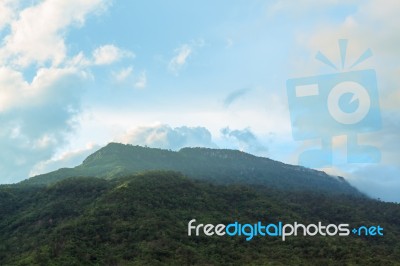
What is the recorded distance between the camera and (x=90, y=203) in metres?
77.0

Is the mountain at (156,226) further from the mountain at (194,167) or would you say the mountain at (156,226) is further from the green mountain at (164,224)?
the mountain at (194,167)

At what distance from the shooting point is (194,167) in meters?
176

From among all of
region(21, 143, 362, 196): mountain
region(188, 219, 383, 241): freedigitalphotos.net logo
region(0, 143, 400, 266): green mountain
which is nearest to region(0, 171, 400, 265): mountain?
region(0, 143, 400, 266): green mountain

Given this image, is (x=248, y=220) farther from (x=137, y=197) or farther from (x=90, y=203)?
(x=90, y=203)

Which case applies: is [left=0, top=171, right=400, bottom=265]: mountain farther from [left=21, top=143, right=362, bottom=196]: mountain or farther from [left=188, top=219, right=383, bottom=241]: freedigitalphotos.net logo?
[left=21, top=143, right=362, bottom=196]: mountain

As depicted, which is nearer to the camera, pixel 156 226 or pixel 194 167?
pixel 156 226

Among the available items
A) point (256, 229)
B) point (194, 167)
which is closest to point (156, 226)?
point (256, 229)

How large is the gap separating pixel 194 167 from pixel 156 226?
110647 millimetres

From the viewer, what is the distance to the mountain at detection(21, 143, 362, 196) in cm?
14725

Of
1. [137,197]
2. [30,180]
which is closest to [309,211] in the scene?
[137,197]

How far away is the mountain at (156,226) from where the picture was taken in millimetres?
56719

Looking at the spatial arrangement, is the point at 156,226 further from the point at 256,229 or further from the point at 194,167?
the point at 194,167

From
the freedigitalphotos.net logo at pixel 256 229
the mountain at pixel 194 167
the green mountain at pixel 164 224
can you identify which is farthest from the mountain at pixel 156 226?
the mountain at pixel 194 167

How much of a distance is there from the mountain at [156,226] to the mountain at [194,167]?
50.1 meters
